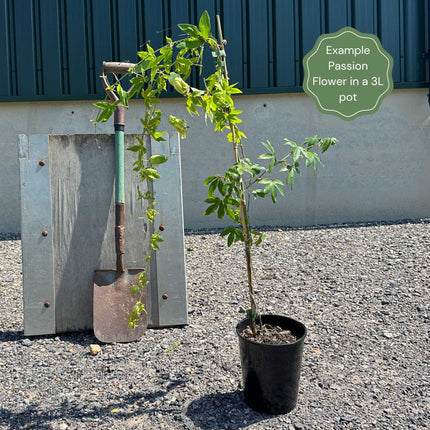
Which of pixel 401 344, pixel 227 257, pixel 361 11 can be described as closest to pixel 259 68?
pixel 361 11

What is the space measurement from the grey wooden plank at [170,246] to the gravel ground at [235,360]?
0.16m

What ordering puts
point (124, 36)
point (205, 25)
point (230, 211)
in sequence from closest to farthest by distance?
point (205, 25) < point (230, 211) < point (124, 36)

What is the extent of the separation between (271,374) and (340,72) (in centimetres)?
568

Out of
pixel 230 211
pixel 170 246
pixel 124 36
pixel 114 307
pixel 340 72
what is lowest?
pixel 114 307

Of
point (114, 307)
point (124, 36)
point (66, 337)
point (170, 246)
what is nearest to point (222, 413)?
point (114, 307)

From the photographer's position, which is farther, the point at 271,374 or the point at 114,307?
the point at 114,307

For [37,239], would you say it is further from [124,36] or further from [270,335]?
[124,36]

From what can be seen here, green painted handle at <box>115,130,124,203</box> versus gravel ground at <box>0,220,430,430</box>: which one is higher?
green painted handle at <box>115,130,124,203</box>

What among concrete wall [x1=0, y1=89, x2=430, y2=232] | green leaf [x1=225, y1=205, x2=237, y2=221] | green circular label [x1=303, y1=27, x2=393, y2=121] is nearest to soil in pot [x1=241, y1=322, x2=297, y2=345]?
green leaf [x1=225, y1=205, x2=237, y2=221]

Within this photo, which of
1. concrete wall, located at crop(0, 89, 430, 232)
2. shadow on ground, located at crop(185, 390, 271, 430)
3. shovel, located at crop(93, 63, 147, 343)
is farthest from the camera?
concrete wall, located at crop(0, 89, 430, 232)

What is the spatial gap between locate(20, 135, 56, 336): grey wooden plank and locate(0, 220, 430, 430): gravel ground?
186 mm

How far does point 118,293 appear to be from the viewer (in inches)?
122

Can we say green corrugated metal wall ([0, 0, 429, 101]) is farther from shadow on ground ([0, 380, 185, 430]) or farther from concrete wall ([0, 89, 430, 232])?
shadow on ground ([0, 380, 185, 430])

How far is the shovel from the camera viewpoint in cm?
304
